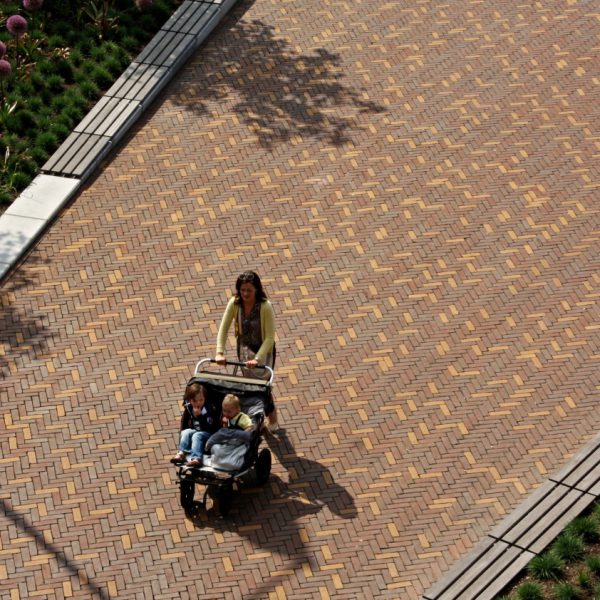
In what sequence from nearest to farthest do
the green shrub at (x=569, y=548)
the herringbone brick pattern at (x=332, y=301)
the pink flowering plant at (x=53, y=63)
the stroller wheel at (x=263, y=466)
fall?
1. the green shrub at (x=569, y=548)
2. the herringbone brick pattern at (x=332, y=301)
3. the stroller wheel at (x=263, y=466)
4. the pink flowering plant at (x=53, y=63)

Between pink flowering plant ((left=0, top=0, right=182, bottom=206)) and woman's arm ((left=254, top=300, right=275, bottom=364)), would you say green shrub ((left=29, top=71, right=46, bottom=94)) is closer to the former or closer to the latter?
pink flowering plant ((left=0, top=0, right=182, bottom=206))

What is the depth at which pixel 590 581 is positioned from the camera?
10.9 m

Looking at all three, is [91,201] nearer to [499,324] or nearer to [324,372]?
[324,372]

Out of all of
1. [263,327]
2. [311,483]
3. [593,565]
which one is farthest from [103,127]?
[593,565]

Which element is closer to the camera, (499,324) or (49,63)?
(499,324)

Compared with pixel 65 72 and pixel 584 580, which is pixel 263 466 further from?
pixel 65 72

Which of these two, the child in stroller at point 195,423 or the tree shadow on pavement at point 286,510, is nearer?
the child in stroller at point 195,423

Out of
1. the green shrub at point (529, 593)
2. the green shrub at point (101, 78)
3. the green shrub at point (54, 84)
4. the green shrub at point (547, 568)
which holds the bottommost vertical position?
the green shrub at point (54, 84)

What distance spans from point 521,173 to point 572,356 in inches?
125

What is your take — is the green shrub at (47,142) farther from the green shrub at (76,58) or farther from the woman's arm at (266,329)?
the woman's arm at (266,329)

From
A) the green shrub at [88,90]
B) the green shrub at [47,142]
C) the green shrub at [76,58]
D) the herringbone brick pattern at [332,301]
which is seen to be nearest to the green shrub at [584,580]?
the herringbone brick pattern at [332,301]

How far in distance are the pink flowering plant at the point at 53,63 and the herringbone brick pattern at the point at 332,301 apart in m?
0.96

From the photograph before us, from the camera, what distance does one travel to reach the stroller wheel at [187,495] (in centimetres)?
1150

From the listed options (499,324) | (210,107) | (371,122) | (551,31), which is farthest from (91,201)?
(551,31)
